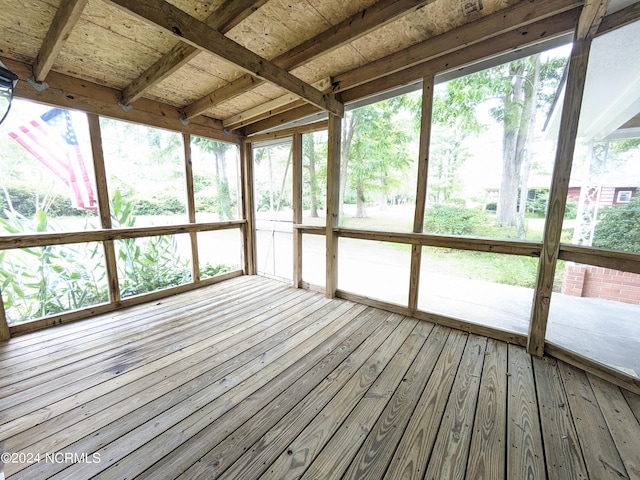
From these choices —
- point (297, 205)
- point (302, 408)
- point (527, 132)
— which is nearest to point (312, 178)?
point (297, 205)

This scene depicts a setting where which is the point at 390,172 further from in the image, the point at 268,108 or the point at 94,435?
the point at 94,435

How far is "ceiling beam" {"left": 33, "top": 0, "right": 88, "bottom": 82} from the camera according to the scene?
4.74 feet

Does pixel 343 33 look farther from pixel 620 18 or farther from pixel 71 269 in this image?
pixel 71 269

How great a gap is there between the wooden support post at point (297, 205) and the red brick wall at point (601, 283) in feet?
9.63

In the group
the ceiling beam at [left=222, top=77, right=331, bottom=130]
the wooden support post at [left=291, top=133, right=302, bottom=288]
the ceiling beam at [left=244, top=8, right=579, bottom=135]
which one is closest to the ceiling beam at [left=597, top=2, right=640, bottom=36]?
the ceiling beam at [left=244, top=8, right=579, bottom=135]

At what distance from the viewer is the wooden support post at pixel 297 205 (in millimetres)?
3561

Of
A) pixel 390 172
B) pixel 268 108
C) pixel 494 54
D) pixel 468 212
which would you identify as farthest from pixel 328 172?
pixel 494 54

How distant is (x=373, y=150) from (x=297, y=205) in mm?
1356

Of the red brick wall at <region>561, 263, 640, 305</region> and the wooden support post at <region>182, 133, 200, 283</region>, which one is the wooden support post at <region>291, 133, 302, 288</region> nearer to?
the wooden support post at <region>182, 133, 200, 283</region>

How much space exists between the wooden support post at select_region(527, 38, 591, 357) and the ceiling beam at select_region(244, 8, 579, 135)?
200 mm

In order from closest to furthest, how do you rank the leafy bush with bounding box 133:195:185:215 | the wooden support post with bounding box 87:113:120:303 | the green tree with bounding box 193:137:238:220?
1. the wooden support post with bounding box 87:113:120:303
2. the leafy bush with bounding box 133:195:185:215
3. the green tree with bounding box 193:137:238:220

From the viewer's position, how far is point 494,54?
2.03 metres

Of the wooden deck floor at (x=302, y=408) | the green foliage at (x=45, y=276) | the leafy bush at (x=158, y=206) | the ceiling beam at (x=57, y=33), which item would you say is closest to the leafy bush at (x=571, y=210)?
the wooden deck floor at (x=302, y=408)

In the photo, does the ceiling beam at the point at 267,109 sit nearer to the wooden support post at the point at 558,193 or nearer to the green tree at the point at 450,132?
the green tree at the point at 450,132
